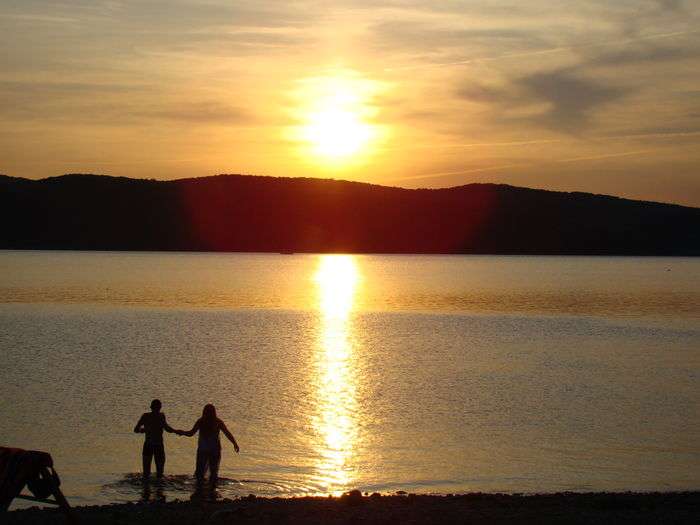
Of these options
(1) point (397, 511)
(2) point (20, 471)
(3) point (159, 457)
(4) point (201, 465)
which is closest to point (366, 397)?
(3) point (159, 457)

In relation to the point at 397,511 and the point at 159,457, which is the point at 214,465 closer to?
the point at 159,457

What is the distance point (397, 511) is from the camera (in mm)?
15117

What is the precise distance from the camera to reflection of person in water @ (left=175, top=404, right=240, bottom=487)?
1827cm

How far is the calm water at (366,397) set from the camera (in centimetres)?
2097

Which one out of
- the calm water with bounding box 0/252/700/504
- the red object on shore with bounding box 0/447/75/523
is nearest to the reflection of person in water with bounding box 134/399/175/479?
the calm water with bounding box 0/252/700/504

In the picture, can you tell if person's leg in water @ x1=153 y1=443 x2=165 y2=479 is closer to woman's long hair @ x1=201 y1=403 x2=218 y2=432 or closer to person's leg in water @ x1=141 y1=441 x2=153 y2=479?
person's leg in water @ x1=141 y1=441 x2=153 y2=479

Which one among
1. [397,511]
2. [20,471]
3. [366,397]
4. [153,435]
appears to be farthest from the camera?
[366,397]

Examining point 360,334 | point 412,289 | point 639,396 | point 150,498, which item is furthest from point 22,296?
point 150,498

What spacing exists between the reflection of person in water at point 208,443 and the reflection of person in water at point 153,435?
0.70 meters

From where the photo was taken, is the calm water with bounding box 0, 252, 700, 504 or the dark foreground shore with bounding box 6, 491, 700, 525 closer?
the dark foreground shore with bounding box 6, 491, 700, 525

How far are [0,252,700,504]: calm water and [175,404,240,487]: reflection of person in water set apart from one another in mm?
478

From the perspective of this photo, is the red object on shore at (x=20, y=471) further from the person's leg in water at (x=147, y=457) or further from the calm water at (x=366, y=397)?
the person's leg in water at (x=147, y=457)

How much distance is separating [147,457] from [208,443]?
5.14ft

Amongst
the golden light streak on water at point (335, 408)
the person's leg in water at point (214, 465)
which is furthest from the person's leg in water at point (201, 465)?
the golden light streak on water at point (335, 408)
